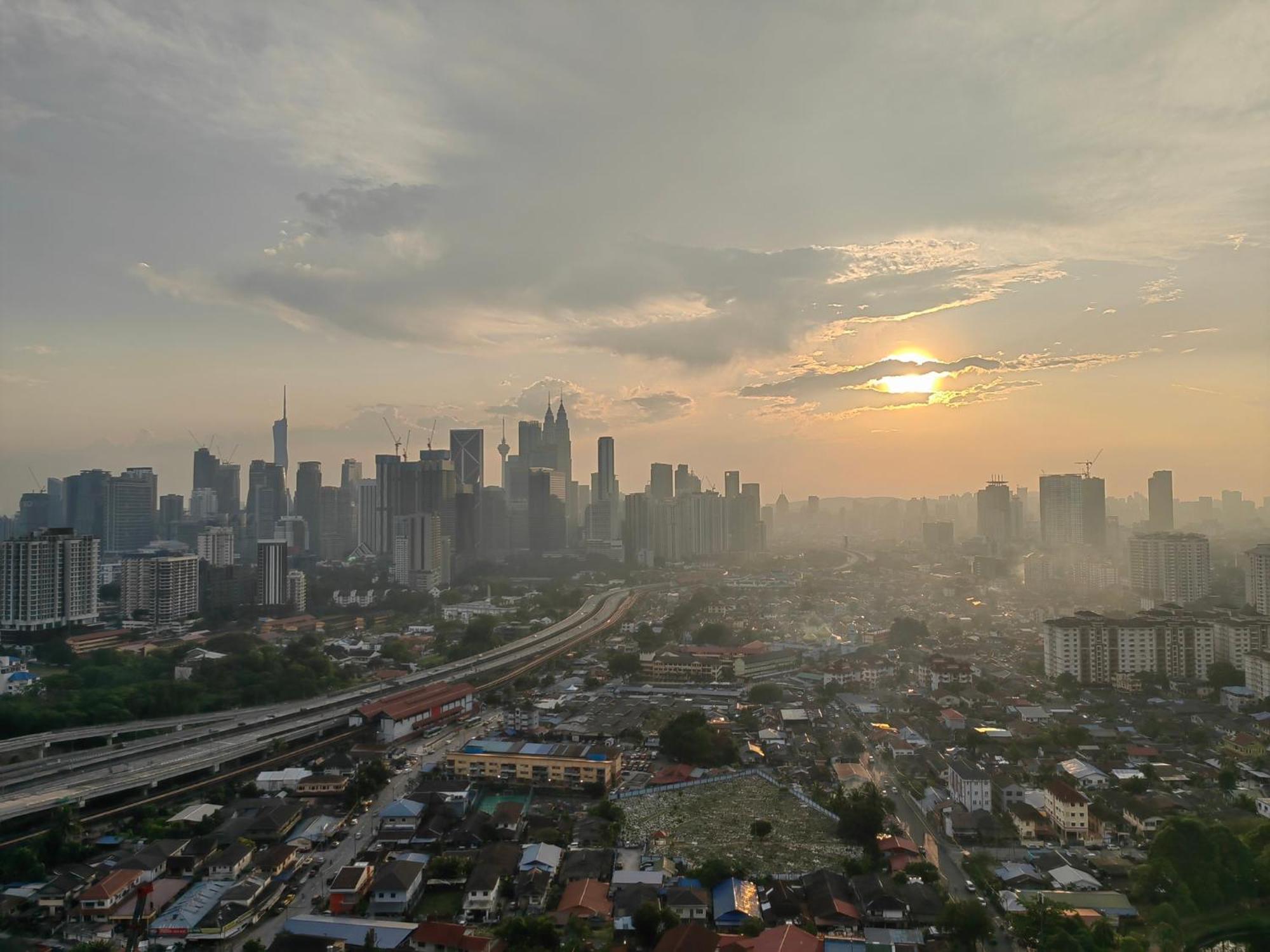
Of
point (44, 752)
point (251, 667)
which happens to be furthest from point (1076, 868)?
point (251, 667)

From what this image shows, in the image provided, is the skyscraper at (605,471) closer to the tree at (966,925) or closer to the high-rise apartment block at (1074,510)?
the high-rise apartment block at (1074,510)

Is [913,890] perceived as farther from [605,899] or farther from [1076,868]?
[605,899]

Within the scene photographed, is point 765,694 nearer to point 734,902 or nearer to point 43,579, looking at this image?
point 734,902

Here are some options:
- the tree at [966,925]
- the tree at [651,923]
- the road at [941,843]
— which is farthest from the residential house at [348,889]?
the road at [941,843]

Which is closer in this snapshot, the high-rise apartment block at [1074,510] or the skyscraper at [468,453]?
the high-rise apartment block at [1074,510]

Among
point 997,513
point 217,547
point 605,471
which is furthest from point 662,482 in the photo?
point 217,547

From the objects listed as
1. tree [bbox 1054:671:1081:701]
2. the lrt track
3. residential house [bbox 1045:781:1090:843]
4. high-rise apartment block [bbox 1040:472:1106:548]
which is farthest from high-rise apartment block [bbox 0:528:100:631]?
high-rise apartment block [bbox 1040:472:1106:548]

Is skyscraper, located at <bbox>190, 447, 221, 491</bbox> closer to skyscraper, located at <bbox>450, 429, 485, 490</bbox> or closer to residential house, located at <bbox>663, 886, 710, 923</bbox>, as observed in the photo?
skyscraper, located at <bbox>450, 429, 485, 490</bbox>
